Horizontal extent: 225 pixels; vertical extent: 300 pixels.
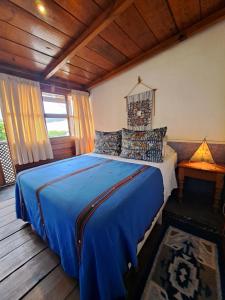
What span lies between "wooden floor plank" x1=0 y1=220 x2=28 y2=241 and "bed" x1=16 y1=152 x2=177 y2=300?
168 millimetres

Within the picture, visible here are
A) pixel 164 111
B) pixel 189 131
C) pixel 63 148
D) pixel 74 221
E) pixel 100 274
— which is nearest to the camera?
pixel 100 274

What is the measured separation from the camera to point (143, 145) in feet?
6.21

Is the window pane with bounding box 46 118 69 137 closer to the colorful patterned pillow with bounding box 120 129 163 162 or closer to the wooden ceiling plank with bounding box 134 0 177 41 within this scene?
the colorful patterned pillow with bounding box 120 129 163 162

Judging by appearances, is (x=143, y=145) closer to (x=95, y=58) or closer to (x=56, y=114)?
(x=95, y=58)

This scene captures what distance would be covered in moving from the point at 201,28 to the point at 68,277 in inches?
121

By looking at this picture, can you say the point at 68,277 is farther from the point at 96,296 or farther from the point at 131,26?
the point at 131,26

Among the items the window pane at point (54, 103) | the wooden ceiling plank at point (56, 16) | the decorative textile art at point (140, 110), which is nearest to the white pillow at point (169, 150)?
the decorative textile art at point (140, 110)

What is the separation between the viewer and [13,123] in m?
2.37

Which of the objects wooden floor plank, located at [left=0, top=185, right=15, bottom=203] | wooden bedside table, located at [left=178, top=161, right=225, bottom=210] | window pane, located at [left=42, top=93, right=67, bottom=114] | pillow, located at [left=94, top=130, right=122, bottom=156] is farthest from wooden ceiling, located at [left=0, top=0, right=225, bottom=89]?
wooden floor plank, located at [left=0, top=185, right=15, bottom=203]

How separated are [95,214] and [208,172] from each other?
1.58 metres

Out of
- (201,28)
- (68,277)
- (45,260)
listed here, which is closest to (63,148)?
(45,260)

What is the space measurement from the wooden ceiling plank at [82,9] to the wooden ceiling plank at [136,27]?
286mm

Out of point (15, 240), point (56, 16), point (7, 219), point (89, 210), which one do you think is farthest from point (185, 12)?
point (7, 219)

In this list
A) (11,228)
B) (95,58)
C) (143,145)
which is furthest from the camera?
(95,58)
